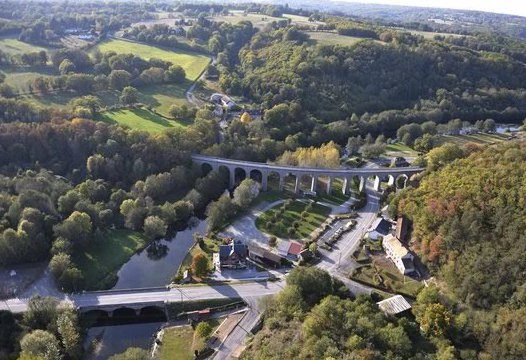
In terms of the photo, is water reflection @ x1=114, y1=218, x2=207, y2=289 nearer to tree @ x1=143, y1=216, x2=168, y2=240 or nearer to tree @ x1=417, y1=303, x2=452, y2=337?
tree @ x1=143, y1=216, x2=168, y2=240

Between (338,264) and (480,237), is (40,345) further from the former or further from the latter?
(480,237)


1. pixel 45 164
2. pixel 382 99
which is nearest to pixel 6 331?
pixel 45 164

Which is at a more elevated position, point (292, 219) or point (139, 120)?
point (139, 120)

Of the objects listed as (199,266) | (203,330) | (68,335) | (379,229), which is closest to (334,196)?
(379,229)

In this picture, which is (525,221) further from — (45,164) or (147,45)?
(147,45)

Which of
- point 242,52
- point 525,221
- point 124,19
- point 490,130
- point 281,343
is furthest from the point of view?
point 124,19

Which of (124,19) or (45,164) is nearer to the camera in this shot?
(45,164)

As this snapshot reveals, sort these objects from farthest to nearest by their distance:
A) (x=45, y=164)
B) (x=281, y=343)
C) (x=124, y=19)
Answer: (x=124, y=19) < (x=45, y=164) < (x=281, y=343)
